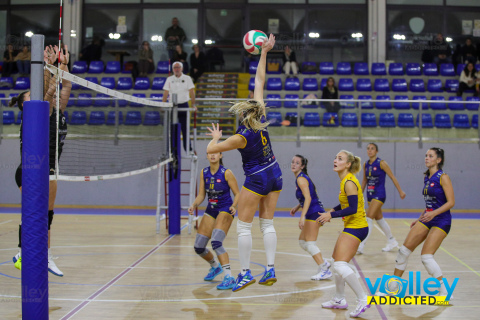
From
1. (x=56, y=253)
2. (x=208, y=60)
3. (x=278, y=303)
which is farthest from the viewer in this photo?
(x=208, y=60)

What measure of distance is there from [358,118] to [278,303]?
999cm

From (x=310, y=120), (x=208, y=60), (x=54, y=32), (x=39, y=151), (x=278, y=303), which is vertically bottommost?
(x=278, y=303)

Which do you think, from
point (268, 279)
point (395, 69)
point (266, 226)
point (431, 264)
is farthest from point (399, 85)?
point (268, 279)

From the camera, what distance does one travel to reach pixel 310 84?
1922cm

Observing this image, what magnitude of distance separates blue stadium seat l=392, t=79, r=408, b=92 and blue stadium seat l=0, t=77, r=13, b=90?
13092 mm

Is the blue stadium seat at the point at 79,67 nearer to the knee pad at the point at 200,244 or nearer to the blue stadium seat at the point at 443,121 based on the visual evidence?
the blue stadium seat at the point at 443,121

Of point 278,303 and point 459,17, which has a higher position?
point 459,17

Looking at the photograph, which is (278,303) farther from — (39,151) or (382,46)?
(382,46)

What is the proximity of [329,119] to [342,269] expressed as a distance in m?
10.2

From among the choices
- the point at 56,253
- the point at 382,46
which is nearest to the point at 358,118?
the point at 382,46

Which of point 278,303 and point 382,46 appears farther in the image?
point 382,46

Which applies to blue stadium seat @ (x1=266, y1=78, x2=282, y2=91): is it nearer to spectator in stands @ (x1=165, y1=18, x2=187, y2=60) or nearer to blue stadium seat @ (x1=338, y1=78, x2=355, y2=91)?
blue stadium seat @ (x1=338, y1=78, x2=355, y2=91)

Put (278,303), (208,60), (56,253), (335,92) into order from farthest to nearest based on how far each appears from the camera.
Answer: (208,60) → (335,92) → (56,253) → (278,303)

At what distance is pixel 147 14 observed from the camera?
2262cm
